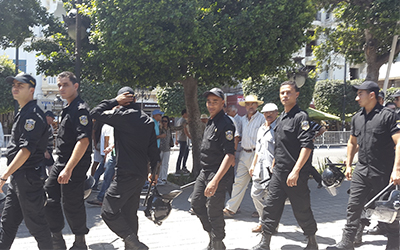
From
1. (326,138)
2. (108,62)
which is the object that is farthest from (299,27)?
(326,138)

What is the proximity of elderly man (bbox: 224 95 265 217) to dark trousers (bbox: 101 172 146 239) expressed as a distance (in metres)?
2.27

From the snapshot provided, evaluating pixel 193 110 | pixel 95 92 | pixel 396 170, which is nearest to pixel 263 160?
pixel 396 170

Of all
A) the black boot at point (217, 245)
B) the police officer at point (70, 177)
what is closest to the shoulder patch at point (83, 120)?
the police officer at point (70, 177)

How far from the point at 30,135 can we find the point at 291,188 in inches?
113

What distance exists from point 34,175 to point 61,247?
0.94 meters

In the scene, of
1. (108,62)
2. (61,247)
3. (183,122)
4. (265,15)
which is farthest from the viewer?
(183,122)

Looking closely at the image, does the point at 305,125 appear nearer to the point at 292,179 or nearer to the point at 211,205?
the point at 292,179

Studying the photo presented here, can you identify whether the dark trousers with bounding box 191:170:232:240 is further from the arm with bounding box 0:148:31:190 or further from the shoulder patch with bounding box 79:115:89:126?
the arm with bounding box 0:148:31:190

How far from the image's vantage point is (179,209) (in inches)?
272

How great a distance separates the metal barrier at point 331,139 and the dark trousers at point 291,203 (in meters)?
22.0

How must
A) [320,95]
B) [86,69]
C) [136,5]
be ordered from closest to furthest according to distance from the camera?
[136,5] → [86,69] → [320,95]

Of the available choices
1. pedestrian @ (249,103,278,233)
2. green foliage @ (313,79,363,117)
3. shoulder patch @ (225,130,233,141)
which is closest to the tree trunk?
pedestrian @ (249,103,278,233)

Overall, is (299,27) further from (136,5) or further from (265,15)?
(136,5)

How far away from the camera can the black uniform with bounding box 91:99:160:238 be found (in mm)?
3984
